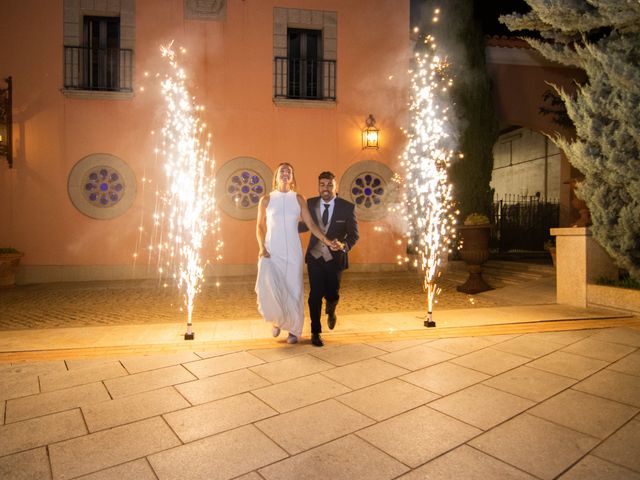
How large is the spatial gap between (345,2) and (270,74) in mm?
2670

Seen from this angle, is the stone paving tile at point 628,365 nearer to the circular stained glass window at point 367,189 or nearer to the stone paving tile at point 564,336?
the stone paving tile at point 564,336

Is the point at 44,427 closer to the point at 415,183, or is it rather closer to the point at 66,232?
the point at 66,232

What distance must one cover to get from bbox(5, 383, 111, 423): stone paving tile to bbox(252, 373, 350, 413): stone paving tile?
1114 millimetres

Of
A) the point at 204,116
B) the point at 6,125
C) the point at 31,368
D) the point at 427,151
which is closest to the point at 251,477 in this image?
the point at 31,368

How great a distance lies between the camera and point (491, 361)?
3.71 m

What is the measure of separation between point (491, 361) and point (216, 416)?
7.88ft

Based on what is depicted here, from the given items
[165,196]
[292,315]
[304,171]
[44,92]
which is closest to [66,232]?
[165,196]

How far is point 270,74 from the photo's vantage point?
10.3 m

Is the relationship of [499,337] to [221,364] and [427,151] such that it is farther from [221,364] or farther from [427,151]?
[427,151]

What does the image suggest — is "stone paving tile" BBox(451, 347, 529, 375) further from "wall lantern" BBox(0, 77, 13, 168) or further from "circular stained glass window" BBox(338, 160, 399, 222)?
"wall lantern" BBox(0, 77, 13, 168)

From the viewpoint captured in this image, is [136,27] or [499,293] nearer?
[499,293]

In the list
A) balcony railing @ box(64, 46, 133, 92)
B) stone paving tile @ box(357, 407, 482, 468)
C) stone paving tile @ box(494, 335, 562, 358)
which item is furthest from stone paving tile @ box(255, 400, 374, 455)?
balcony railing @ box(64, 46, 133, 92)

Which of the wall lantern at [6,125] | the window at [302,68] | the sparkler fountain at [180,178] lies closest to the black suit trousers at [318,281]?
the sparkler fountain at [180,178]

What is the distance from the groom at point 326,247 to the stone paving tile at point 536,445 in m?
2.08
